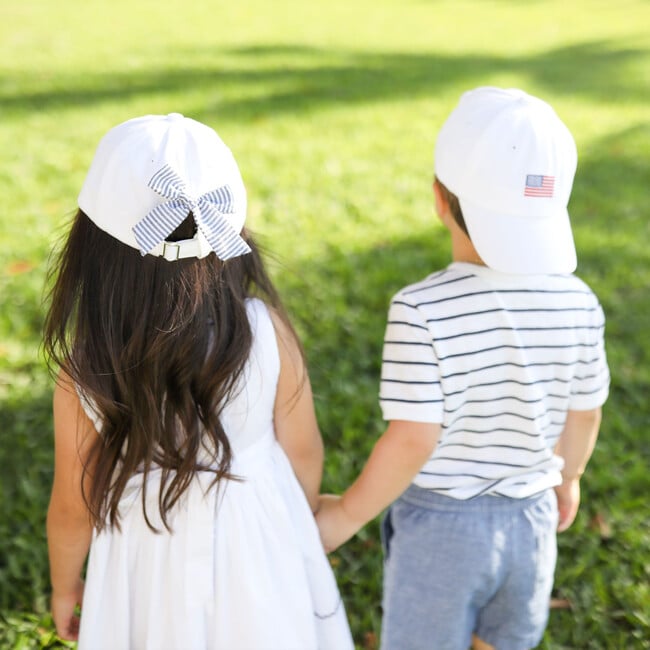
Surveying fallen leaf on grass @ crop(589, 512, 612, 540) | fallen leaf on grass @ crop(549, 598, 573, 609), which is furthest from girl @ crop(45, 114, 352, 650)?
fallen leaf on grass @ crop(589, 512, 612, 540)

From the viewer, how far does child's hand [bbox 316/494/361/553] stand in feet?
5.60

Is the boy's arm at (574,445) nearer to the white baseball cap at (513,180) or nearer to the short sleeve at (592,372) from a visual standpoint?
the short sleeve at (592,372)

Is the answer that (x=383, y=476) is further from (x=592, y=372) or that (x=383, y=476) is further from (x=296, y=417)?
(x=592, y=372)

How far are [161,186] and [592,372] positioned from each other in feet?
3.12

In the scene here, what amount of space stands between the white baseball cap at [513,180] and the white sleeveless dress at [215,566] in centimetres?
45

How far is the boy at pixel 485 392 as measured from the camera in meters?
1.49

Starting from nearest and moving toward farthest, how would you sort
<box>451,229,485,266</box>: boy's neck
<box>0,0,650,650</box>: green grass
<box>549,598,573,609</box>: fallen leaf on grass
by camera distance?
<box>451,229,485,266</box>: boy's neck
<box>549,598,573,609</box>: fallen leaf on grass
<box>0,0,650,650</box>: green grass

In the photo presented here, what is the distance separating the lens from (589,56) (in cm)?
944

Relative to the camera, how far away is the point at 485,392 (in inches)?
60.9

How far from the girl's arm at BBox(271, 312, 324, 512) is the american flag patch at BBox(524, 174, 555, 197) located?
53 centimetres

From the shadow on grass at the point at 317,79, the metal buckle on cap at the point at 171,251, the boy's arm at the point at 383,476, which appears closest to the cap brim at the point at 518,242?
the boy's arm at the point at 383,476

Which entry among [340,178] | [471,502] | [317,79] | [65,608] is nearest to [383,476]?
[471,502]

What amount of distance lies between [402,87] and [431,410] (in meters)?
6.38

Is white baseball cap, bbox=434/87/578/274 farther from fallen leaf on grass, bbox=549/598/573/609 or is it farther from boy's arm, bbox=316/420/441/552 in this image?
fallen leaf on grass, bbox=549/598/573/609
